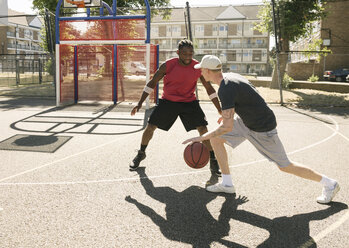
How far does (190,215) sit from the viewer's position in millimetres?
3584

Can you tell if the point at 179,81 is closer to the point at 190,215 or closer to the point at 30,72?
the point at 190,215

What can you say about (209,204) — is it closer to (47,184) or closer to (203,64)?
(203,64)

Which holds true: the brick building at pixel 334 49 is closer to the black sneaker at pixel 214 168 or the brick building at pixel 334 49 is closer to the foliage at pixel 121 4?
the foliage at pixel 121 4

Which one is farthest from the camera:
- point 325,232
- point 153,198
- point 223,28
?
point 223,28

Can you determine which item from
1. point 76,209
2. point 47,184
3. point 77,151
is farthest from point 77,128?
point 76,209

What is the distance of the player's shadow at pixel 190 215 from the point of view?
10.2ft

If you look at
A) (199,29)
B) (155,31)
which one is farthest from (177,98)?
(155,31)

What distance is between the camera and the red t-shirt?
195 inches

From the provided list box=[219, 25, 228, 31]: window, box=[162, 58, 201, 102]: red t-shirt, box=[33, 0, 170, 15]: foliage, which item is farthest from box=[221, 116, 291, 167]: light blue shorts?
box=[219, 25, 228, 31]: window

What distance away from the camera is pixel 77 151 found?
6.25 metres

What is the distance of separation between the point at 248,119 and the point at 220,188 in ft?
3.47

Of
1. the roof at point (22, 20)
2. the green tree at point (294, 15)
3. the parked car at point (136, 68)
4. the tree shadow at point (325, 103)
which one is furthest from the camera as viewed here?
the roof at point (22, 20)

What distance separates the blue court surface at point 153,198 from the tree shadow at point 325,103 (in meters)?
5.91

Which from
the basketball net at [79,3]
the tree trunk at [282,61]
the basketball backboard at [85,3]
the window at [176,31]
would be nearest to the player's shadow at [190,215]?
the basketball backboard at [85,3]
